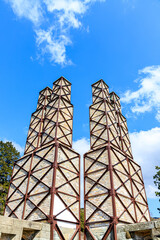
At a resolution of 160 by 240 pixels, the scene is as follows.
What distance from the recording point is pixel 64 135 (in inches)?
712

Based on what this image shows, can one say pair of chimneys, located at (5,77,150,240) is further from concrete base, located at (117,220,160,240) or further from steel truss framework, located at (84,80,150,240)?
concrete base, located at (117,220,160,240)

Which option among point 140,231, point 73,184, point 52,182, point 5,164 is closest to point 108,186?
point 73,184

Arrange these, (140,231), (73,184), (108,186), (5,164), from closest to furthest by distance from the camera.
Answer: (140,231)
(108,186)
(73,184)
(5,164)

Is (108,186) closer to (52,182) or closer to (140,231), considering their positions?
(52,182)

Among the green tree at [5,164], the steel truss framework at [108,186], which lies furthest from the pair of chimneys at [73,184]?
the green tree at [5,164]

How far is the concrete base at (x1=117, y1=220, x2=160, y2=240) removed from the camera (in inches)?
338

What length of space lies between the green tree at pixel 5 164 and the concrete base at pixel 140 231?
17.4 m

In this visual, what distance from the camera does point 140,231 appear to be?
30.9 feet

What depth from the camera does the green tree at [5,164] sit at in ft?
77.2

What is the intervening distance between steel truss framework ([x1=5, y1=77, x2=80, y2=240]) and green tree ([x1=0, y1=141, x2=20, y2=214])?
7595 mm

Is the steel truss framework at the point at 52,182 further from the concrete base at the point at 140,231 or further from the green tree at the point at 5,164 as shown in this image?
the green tree at the point at 5,164

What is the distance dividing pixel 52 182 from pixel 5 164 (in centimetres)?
1514

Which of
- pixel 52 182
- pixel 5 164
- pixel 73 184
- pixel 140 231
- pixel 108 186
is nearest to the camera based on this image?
pixel 140 231

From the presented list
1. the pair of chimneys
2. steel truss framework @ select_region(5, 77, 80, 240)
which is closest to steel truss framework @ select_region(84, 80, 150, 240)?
the pair of chimneys
